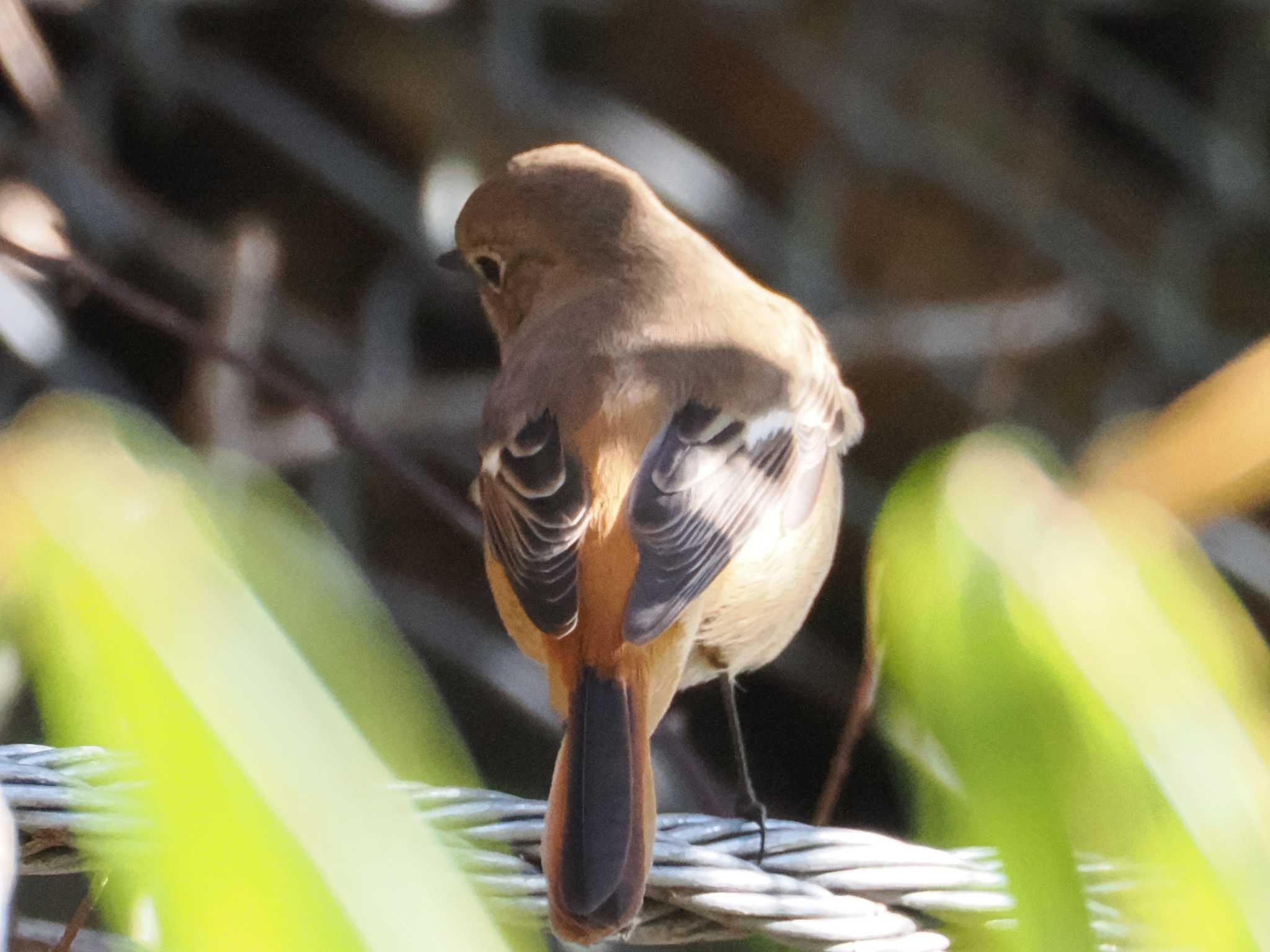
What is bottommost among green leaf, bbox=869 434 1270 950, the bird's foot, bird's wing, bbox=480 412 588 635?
green leaf, bbox=869 434 1270 950

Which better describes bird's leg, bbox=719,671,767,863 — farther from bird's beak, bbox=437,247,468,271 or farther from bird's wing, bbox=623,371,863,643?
bird's beak, bbox=437,247,468,271

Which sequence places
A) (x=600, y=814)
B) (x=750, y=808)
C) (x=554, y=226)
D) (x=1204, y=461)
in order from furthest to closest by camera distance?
1. (x=554, y=226)
2. (x=750, y=808)
3. (x=600, y=814)
4. (x=1204, y=461)

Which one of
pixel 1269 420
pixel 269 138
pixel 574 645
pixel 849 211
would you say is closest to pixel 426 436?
pixel 269 138

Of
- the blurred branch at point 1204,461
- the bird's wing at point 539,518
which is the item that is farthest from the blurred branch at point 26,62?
the blurred branch at point 1204,461

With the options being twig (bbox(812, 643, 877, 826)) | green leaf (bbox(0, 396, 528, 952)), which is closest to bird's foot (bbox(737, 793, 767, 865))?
twig (bbox(812, 643, 877, 826))

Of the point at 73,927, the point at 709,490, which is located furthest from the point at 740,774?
the point at 73,927

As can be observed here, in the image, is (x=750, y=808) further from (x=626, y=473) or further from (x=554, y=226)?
(x=554, y=226)

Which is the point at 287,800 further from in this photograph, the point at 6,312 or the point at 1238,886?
the point at 6,312

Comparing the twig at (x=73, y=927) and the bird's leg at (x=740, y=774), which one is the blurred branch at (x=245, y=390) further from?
the twig at (x=73, y=927)
